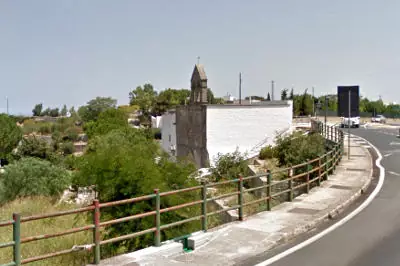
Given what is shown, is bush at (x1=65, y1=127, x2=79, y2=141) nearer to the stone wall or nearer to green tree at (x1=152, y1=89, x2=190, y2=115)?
green tree at (x1=152, y1=89, x2=190, y2=115)

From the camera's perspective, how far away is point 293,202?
14.0 meters

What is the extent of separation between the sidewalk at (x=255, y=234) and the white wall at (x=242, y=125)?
2214 centimetres

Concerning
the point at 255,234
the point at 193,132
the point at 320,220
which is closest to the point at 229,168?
the point at 320,220

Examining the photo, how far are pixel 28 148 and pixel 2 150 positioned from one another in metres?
9.15

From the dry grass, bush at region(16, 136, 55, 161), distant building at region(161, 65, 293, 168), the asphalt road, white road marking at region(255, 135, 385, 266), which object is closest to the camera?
the asphalt road

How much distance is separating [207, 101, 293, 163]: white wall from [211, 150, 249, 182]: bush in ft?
41.4

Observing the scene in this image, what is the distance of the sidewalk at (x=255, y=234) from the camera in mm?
8367

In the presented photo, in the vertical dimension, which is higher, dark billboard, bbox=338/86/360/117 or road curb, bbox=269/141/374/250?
dark billboard, bbox=338/86/360/117

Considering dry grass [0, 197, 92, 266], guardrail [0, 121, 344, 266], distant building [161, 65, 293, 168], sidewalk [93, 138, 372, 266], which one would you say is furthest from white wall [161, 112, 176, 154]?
sidewalk [93, 138, 372, 266]

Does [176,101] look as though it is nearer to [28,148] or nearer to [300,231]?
[28,148]

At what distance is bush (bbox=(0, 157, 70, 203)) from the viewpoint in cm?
2781

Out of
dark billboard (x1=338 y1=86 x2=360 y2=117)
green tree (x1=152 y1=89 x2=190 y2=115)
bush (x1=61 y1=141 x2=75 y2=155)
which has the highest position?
green tree (x1=152 y1=89 x2=190 y2=115)

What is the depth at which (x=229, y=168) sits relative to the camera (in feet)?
82.8

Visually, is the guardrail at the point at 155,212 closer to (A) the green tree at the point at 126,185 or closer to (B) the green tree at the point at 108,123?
(A) the green tree at the point at 126,185
